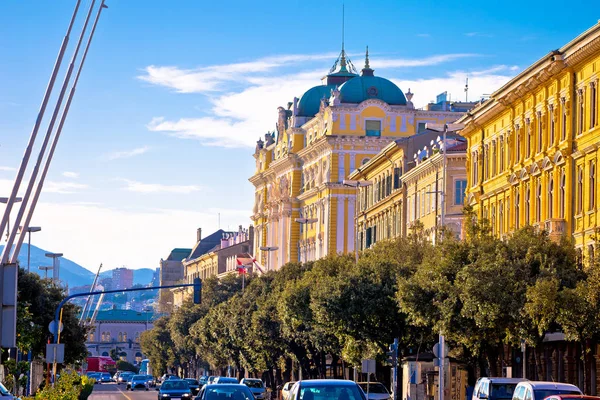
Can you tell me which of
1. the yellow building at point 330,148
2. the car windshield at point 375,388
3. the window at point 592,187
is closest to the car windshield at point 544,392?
the window at point 592,187

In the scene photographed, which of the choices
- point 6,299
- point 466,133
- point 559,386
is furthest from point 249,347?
point 6,299

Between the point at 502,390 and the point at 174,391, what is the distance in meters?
30.6

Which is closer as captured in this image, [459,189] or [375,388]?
[375,388]

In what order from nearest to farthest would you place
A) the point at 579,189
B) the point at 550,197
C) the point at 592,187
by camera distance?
the point at 592,187 → the point at 579,189 → the point at 550,197

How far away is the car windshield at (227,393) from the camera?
38781 millimetres

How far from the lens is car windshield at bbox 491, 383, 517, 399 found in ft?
151

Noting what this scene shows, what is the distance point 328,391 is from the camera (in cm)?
3353

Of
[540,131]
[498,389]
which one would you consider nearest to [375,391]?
[540,131]

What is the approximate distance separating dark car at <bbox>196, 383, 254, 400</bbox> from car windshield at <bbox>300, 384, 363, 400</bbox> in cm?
535

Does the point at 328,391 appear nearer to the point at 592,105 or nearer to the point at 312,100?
the point at 592,105

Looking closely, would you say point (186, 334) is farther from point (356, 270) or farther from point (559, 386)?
point (559, 386)

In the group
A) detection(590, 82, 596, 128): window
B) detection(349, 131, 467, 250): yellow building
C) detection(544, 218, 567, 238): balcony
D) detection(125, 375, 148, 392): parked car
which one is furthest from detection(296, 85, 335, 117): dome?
detection(590, 82, 596, 128): window

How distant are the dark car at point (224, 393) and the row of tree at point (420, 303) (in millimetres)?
14588

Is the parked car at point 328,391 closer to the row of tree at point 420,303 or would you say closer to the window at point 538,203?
the row of tree at point 420,303
